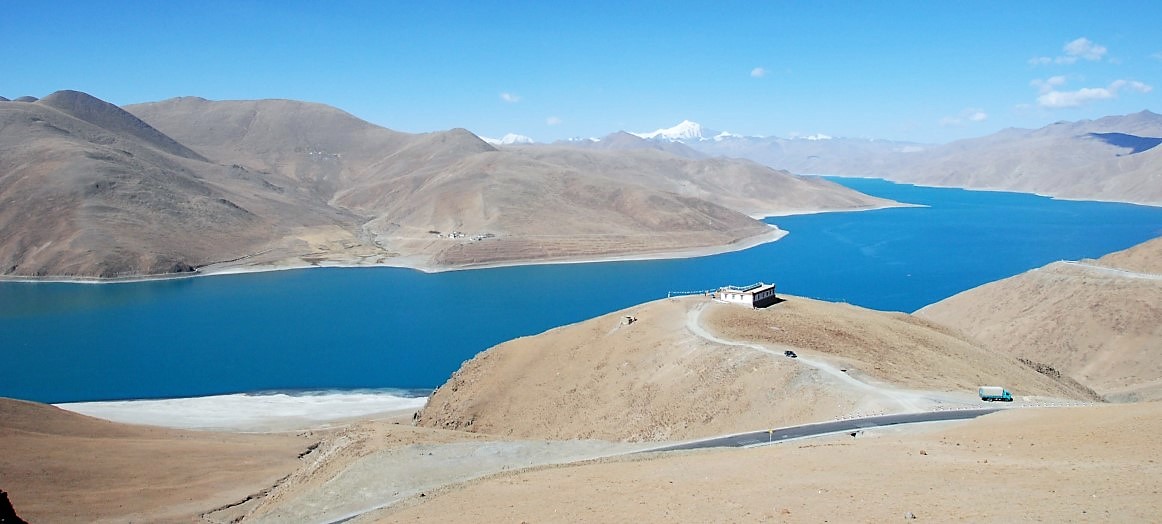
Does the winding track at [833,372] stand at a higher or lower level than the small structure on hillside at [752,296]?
lower

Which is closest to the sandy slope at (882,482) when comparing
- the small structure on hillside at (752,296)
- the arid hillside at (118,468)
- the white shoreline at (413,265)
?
the arid hillside at (118,468)

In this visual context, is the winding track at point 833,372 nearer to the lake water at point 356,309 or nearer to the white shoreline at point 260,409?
the white shoreline at point 260,409

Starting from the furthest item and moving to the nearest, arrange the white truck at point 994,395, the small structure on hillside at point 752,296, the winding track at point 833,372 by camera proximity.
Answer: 1. the small structure on hillside at point 752,296
2. the white truck at point 994,395
3. the winding track at point 833,372

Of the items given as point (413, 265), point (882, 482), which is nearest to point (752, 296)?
point (882, 482)

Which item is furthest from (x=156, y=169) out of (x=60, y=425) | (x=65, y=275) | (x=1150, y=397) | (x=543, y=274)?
(x=1150, y=397)

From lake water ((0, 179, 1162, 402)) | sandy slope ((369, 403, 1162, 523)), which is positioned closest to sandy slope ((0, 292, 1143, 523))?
sandy slope ((369, 403, 1162, 523))

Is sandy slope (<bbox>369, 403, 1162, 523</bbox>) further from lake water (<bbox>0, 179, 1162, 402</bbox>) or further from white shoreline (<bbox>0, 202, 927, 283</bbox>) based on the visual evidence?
white shoreline (<bbox>0, 202, 927, 283</bbox>)
